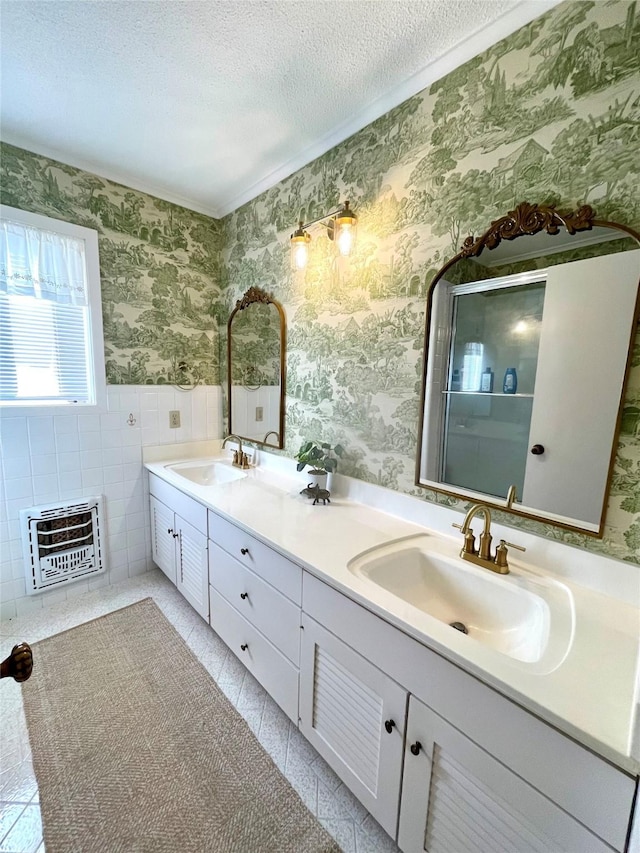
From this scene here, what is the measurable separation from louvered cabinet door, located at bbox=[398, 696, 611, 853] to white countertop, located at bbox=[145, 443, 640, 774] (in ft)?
0.41

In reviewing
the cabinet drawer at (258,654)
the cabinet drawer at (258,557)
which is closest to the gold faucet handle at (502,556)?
the cabinet drawer at (258,557)

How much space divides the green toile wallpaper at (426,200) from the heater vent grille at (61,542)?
4.52ft

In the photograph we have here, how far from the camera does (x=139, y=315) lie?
7.36 feet

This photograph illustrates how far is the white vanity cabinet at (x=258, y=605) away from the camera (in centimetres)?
125

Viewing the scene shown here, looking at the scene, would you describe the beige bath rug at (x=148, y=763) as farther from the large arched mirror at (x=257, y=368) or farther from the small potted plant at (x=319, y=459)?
the large arched mirror at (x=257, y=368)

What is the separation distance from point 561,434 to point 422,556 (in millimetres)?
614

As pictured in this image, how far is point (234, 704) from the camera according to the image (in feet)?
4.92

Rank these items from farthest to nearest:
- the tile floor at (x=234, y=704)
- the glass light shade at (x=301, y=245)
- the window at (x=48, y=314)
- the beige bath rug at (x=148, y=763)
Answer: the window at (x=48, y=314), the glass light shade at (x=301, y=245), the beige bath rug at (x=148, y=763), the tile floor at (x=234, y=704)

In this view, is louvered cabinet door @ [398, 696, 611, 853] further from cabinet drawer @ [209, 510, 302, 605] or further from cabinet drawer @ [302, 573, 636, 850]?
cabinet drawer @ [209, 510, 302, 605]

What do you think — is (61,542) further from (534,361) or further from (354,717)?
(534,361)

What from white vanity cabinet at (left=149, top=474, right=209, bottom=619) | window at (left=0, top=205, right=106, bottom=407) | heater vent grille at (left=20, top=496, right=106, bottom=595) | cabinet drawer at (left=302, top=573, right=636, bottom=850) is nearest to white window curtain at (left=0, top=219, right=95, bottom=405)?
window at (left=0, top=205, right=106, bottom=407)

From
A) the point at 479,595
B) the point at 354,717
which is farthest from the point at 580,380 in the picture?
the point at 354,717

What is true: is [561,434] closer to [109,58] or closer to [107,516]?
[109,58]

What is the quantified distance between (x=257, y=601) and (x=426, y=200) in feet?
5.70
